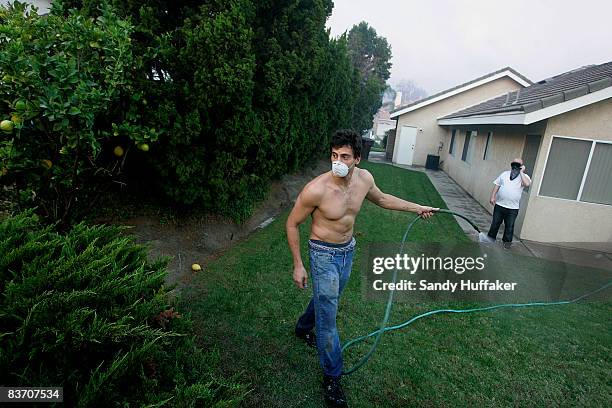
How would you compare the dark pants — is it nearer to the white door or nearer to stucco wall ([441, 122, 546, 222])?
stucco wall ([441, 122, 546, 222])

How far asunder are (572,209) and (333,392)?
696 centimetres

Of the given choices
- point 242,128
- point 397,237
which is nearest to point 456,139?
point 397,237

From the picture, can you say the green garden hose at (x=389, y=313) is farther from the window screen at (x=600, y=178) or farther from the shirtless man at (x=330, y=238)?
the window screen at (x=600, y=178)

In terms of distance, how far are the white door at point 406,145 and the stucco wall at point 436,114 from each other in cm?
22

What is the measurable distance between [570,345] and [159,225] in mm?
5350

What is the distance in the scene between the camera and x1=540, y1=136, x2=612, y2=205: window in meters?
6.77

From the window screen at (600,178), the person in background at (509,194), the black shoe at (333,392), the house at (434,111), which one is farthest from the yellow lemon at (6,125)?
the house at (434,111)

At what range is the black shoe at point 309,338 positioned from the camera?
11.1 feet

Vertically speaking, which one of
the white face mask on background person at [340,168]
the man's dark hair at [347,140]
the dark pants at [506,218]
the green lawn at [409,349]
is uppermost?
the man's dark hair at [347,140]

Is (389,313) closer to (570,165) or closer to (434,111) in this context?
(570,165)

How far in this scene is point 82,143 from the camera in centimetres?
318

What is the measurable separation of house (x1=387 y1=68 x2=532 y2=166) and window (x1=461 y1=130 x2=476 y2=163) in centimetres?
555

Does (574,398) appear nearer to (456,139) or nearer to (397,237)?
(397,237)

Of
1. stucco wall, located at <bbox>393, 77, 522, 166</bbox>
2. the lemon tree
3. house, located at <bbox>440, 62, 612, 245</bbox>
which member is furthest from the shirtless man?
stucco wall, located at <bbox>393, 77, 522, 166</bbox>
